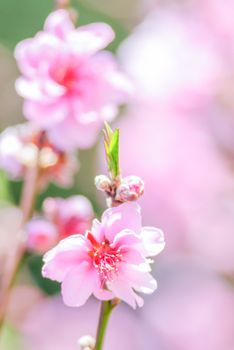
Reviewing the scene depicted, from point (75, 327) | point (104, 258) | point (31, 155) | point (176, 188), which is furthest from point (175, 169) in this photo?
point (104, 258)

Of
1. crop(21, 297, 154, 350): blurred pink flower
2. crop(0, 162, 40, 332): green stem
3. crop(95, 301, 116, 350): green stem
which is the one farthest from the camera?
crop(21, 297, 154, 350): blurred pink flower

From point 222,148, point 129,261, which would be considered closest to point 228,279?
point 222,148

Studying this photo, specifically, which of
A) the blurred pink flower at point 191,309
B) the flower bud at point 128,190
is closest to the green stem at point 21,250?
the flower bud at point 128,190

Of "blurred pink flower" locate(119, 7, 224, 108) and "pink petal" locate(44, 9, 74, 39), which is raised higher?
"blurred pink flower" locate(119, 7, 224, 108)

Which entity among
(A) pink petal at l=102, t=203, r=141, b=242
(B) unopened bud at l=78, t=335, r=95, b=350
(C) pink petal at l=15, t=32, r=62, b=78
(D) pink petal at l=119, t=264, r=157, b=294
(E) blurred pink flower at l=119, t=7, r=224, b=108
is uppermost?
(E) blurred pink flower at l=119, t=7, r=224, b=108

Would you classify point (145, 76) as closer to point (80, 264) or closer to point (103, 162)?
point (103, 162)

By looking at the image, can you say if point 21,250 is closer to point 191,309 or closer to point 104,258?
point 104,258

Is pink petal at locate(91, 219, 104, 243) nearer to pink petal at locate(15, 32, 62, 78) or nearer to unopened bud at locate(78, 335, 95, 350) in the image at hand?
unopened bud at locate(78, 335, 95, 350)

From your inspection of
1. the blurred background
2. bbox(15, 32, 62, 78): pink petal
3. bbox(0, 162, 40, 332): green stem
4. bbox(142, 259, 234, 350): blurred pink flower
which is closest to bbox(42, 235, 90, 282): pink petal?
bbox(0, 162, 40, 332): green stem
